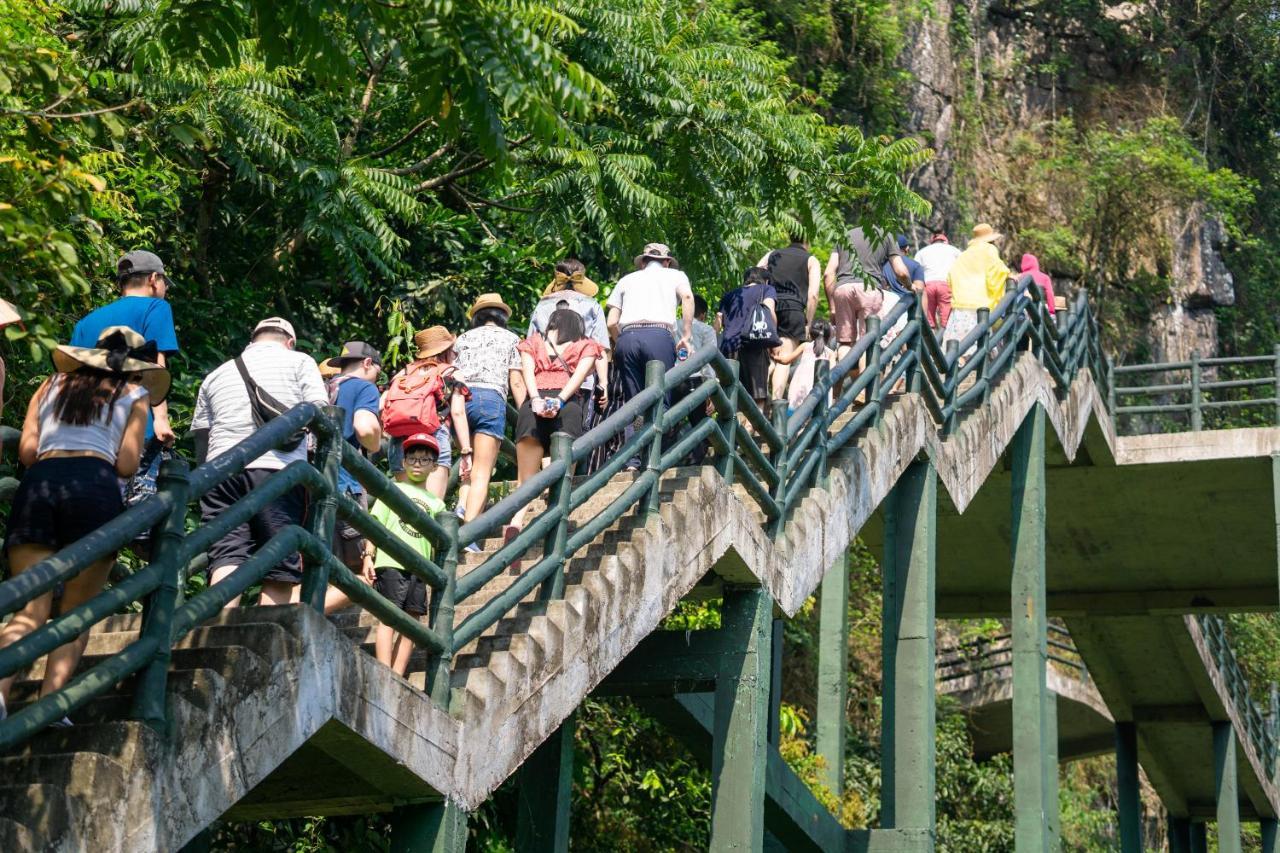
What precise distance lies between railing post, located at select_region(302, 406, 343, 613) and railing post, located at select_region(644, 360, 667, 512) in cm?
273

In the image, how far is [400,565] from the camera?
837cm

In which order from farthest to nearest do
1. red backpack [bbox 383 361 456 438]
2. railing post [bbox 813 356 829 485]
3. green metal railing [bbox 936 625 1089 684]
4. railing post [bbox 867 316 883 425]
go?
green metal railing [bbox 936 625 1089 684] < railing post [bbox 867 316 883 425] < railing post [bbox 813 356 829 485] < red backpack [bbox 383 361 456 438]

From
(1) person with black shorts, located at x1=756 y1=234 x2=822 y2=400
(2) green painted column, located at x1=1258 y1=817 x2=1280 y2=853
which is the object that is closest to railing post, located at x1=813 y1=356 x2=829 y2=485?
(1) person with black shorts, located at x1=756 y1=234 x2=822 y2=400

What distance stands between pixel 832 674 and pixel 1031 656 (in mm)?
2944

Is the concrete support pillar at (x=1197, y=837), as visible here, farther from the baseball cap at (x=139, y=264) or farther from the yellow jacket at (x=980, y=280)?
the baseball cap at (x=139, y=264)

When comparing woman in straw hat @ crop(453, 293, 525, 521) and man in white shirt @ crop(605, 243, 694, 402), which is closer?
woman in straw hat @ crop(453, 293, 525, 521)

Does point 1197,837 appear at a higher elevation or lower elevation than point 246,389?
higher

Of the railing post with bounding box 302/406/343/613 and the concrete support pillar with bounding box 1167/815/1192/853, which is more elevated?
the concrete support pillar with bounding box 1167/815/1192/853

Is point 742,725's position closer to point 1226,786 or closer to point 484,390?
point 484,390

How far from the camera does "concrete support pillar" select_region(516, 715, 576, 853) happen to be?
37.4 ft

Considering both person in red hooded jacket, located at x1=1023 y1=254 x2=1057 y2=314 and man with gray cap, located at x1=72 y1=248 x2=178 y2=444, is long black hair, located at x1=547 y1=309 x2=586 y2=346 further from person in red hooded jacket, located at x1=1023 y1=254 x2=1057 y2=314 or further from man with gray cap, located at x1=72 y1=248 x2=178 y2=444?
person in red hooded jacket, located at x1=1023 y1=254 x2=1057 y2=314

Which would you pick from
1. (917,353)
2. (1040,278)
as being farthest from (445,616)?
(1040,278)

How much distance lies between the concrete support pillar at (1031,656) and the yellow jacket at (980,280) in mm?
1221

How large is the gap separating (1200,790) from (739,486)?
20.2 m
